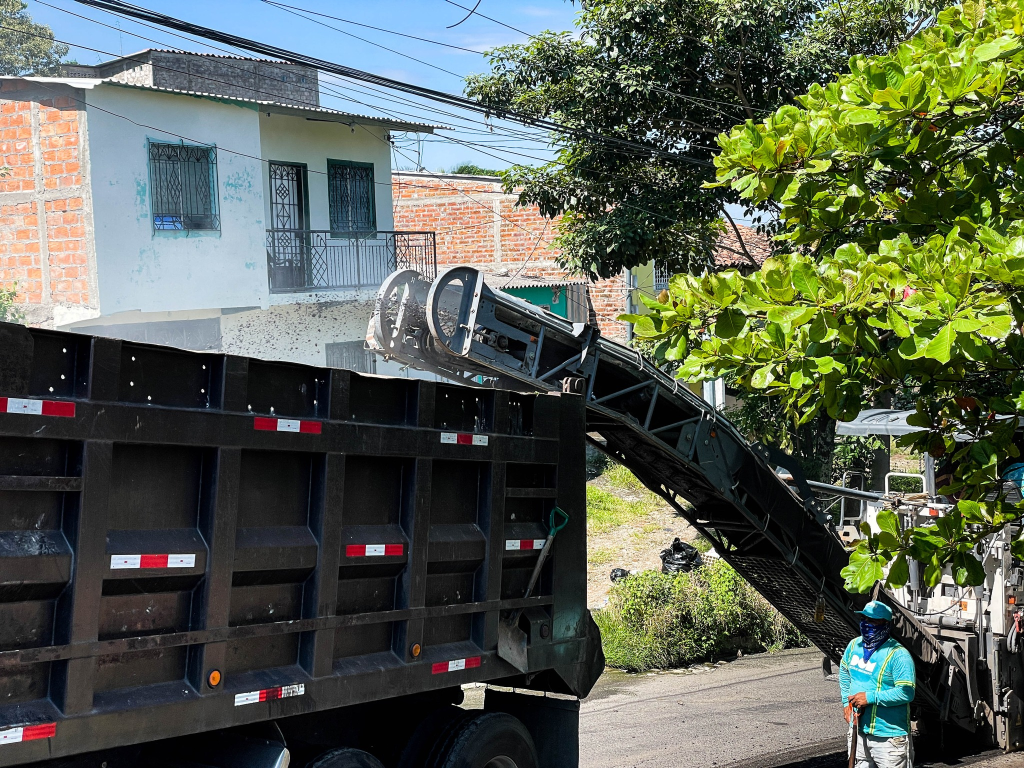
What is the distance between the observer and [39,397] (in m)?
3.60

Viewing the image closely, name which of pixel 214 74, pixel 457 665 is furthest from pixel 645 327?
pixel 214 74

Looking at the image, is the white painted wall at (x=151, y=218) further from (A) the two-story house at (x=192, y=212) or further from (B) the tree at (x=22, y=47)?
(B) the tree at (x=22, y=47)

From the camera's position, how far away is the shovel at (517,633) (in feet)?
18.3

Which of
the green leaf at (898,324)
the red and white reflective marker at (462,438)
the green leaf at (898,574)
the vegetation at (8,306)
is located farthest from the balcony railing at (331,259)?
the green leaf at (898,324)

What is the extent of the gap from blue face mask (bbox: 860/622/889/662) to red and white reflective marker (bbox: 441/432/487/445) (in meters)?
3.24

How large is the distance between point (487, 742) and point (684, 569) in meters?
9.14

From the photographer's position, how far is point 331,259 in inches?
747

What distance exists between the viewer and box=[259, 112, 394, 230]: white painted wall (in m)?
17.9

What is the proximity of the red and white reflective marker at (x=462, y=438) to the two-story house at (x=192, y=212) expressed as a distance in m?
10.9

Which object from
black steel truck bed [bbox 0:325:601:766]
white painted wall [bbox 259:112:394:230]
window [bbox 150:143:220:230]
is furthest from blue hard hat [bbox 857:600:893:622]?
white painted wall [bbox 259:112:394:230]

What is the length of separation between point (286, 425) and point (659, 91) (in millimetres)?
10090

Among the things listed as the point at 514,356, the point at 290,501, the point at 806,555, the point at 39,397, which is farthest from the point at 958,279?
the point at 806,555

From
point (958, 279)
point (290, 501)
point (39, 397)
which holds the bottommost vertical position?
point (290, 501)

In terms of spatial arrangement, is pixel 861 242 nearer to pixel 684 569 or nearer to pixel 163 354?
pixel 163 354
